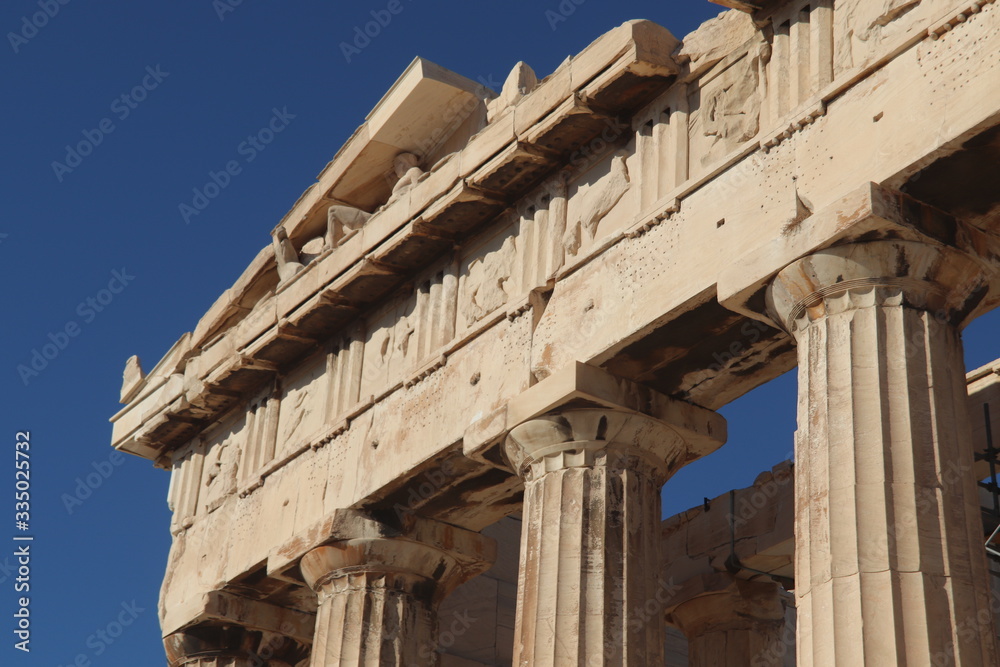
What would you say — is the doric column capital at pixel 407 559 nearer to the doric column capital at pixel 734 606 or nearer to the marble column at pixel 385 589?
the marble column at pixel 385 589

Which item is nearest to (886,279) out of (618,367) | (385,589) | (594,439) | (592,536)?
(618,367)

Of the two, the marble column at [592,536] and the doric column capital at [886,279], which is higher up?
the doric column capital at [886,279]

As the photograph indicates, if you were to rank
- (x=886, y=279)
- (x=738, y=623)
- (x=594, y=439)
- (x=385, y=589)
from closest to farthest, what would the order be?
(x=886, y=279)
(x=594, y=439)
(x=385, y=589)
(x=738, y=623)

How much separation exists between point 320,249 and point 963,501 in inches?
426

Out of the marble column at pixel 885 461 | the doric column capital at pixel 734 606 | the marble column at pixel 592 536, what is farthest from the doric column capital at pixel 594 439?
the doric column capital at pixel 734 606

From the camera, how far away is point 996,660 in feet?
35.2

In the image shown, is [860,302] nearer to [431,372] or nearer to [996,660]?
[996,660]

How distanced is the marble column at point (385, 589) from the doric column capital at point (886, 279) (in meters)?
6.66

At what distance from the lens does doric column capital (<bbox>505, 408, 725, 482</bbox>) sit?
14.8m

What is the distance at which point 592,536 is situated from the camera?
1441cm

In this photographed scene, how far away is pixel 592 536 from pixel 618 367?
1.61 meters

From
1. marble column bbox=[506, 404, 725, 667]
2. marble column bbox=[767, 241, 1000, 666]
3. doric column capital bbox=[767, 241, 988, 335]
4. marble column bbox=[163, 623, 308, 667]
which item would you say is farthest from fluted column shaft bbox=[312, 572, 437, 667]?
doric column capital bbox=[767, 241, 988, 335]

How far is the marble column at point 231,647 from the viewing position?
20.2m

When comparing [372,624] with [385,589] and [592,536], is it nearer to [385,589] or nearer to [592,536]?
[385,589]
